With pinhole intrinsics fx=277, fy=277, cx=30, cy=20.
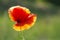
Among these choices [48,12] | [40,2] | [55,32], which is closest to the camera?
[55,32]

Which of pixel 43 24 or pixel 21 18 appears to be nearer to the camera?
pixel 21 18

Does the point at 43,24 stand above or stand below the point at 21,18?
above

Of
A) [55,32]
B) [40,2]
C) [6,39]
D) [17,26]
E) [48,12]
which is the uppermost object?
[40,2]

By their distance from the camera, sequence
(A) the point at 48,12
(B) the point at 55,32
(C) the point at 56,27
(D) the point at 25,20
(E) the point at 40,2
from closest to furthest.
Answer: (D) the point at 25,20, (B) the point at 55,32, (C) the point at 56,27, (A) the point at 48,12, (E) the point at 40,2

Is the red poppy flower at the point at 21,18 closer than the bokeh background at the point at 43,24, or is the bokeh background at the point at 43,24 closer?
the red poppy flower at the point at 21,18

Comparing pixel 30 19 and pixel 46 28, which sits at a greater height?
pixel 46 28

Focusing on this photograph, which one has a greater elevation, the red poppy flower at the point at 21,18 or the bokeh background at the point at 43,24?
the bokeh background at the point at 43,24

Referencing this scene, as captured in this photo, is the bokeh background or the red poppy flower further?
the bokeh background

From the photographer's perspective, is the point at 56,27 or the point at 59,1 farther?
the point at 59,1

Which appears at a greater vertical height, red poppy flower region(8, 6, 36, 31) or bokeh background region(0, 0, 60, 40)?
bokeh background region(0, 0, 60, 40)

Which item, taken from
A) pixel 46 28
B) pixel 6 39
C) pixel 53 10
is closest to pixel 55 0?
pixel 53 10

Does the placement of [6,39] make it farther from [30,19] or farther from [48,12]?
[48,12]
